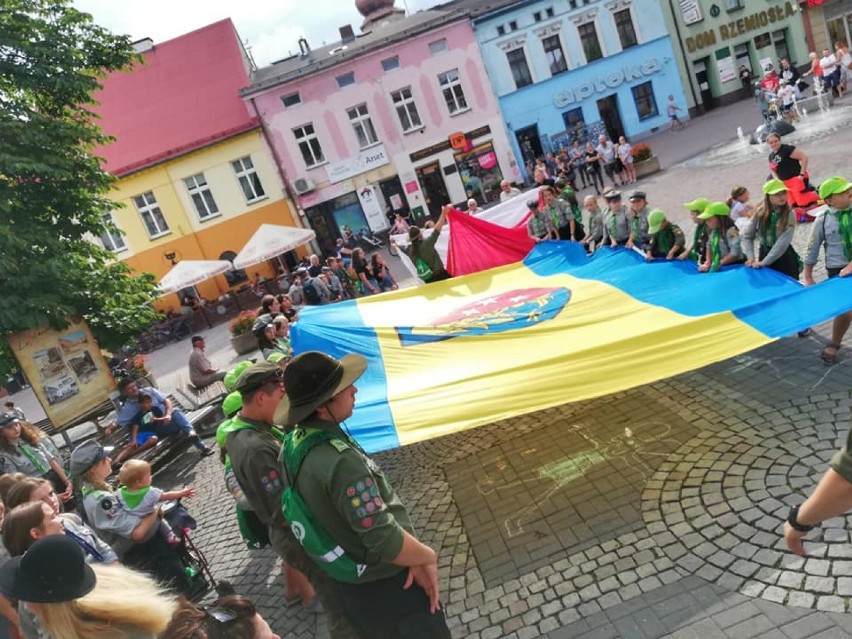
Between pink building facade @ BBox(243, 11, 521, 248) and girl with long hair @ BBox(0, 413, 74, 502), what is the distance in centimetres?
2188

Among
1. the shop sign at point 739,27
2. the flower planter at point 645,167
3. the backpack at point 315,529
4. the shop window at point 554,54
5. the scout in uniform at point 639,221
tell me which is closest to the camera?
the backpack at point 315,529

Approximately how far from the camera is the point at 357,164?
93.8 feet

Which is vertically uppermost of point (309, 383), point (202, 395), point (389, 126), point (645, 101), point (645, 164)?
point (389, 126)

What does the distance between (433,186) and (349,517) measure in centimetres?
2779

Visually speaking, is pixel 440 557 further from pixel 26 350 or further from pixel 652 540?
pixel 26 350

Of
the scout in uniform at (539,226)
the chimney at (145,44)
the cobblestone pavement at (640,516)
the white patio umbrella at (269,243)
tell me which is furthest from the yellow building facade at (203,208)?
the cobblestone pavement at (640,516)

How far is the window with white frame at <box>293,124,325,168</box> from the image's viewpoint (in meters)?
28.2

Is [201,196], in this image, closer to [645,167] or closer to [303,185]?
[303,185]

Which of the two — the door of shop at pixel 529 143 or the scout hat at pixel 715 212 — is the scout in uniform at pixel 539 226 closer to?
the scout hat at pixel 715 212

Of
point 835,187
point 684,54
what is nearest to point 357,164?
point 684,54

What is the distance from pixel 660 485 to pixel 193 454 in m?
7.50

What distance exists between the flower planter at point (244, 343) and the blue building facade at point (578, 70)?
19.2 metres

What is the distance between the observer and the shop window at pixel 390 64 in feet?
92.4

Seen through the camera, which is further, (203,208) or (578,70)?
(578,70)
